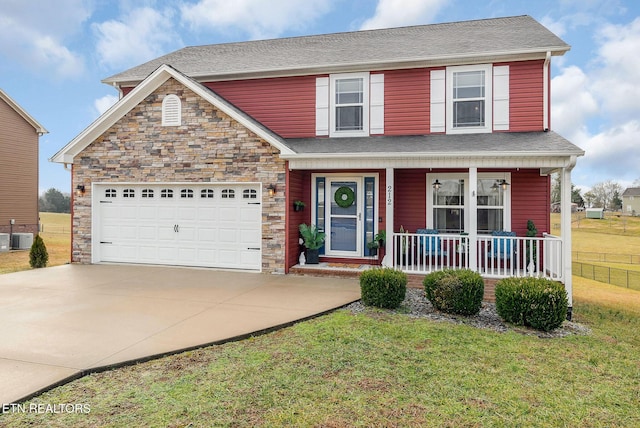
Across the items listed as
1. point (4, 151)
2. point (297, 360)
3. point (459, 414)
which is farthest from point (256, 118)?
point (4, 151)

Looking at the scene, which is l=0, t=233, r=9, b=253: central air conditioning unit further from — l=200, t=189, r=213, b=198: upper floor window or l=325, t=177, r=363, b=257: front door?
l=325, t=177, r=363, b=257: front door

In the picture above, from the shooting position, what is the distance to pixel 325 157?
9.25m

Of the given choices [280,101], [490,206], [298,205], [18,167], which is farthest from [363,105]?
[18,167]

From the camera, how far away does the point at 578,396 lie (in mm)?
3867

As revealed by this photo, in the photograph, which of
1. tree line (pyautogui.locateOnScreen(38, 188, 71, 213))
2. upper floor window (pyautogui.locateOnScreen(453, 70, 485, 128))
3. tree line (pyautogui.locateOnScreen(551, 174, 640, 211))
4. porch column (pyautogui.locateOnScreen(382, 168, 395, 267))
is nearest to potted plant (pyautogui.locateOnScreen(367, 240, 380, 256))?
porch column (pyautogui.locateOnScreen(382, 168, 395, 267))

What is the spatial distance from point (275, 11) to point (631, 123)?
179 feet

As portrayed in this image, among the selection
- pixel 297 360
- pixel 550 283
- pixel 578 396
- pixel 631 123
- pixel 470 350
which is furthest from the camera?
pixel 631 123

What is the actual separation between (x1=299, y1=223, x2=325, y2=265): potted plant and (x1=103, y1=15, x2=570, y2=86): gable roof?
4.64m

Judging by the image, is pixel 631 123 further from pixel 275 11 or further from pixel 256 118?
pixel 256 118

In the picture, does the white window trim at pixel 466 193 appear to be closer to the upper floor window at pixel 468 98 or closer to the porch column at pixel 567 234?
the upper floor window at pixel 468 98

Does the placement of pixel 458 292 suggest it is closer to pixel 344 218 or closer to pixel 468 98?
pixel 344 218

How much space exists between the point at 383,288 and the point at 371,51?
24.7 ft

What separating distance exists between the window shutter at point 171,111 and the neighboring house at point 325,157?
33 millimetres

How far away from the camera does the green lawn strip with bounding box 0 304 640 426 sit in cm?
333
